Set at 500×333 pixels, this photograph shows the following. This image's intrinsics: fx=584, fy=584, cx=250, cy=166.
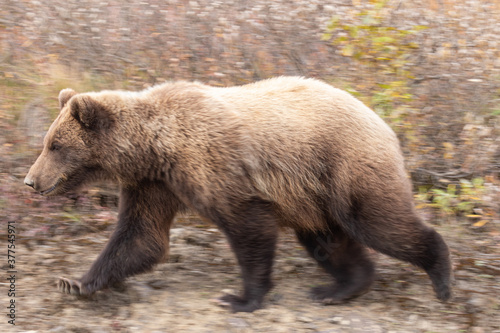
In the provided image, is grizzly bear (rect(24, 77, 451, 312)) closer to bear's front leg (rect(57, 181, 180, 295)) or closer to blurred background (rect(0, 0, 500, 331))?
bear's front leg (rect(57, 181, 180, 295))

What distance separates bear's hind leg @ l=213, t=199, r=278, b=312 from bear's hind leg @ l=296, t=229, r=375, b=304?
626 millimetres

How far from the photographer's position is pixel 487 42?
7.40 m

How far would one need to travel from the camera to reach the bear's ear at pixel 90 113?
4.45 metres

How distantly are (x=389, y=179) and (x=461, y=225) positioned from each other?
2.31 meters

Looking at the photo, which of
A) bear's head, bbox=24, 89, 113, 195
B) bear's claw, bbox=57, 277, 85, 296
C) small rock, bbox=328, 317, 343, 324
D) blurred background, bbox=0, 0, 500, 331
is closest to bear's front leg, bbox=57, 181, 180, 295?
bear's claw, bbox=57, 277, 85, 296

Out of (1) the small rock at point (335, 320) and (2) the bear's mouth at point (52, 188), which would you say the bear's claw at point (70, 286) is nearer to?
(2) the bear's mouth at point (52, 188)

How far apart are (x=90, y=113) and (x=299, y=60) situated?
12.3 ft

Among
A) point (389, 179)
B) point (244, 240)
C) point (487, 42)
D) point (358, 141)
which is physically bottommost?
point (244, 240)

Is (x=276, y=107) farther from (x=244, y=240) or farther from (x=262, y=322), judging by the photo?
(x=262, y=322)

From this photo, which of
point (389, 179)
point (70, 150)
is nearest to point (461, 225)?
point (389, 179)

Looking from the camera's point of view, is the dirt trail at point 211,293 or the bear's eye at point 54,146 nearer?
the dirt trail at point 211,293

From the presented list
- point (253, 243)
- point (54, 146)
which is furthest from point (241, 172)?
point (54, 146)

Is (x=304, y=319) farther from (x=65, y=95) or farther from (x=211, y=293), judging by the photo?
(x=65, y=95)

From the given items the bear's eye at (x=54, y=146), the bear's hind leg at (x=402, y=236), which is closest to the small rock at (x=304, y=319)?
the bear's hind leg at (x=402, y=236)
